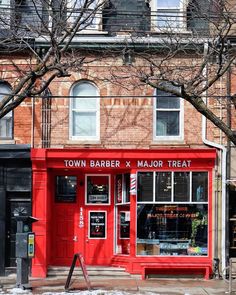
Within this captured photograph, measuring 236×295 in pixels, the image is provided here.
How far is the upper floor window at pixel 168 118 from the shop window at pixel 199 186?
1336 mm

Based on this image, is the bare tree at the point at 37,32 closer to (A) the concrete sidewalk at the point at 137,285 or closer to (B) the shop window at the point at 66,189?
(B) the shop window at the point at 66,189

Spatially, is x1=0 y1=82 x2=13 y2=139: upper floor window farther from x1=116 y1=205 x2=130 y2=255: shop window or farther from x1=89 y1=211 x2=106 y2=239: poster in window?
x1=116 y1=205 x2=130 y2=255: shop window

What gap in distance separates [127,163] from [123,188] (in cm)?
102

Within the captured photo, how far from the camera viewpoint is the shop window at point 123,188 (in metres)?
20.1

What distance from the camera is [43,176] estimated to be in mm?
19500

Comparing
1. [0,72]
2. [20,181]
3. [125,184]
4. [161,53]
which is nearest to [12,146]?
[20,181]

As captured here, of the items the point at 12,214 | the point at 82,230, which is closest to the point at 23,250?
the point at 12,214

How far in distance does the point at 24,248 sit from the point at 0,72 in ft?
18.9

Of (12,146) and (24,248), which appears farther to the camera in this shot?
(12,146)

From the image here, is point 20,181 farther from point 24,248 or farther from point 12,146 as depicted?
point 24,248

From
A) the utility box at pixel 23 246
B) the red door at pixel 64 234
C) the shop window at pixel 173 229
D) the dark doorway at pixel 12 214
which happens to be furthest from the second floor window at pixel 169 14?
the utility box at pixel 23 246

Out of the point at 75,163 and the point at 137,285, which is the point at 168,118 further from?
the point at 137,285

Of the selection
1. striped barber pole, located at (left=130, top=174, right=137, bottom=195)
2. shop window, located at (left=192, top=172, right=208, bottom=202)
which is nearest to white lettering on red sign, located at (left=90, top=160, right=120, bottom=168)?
striped barber pole, located at (left=130, top=174, right=137, bottom=195)

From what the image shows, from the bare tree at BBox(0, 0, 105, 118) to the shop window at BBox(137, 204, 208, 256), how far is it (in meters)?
A: 4.97
